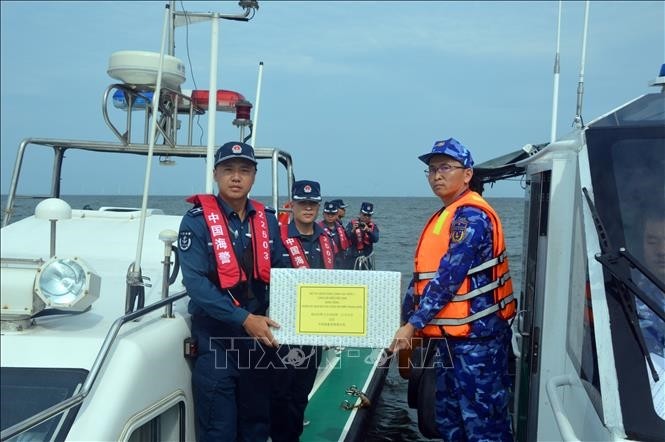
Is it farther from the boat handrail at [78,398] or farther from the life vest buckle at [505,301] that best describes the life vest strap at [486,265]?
the boat handrail at [78,398]

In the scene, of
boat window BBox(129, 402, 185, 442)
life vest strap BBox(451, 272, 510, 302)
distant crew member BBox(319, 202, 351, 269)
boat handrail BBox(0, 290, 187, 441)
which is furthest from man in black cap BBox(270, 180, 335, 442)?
distant crew member BBox(319, 202, 351, 269)

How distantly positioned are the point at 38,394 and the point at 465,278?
1769 mm

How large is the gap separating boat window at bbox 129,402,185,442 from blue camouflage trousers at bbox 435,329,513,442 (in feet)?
3.88

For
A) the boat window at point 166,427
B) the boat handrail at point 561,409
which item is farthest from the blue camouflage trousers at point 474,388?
the boat window at point 166,427

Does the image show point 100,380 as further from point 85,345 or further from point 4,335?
point 4,335

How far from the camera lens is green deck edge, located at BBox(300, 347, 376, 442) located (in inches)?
166

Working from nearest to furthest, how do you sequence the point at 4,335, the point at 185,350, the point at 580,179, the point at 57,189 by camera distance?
1. the point at 4,335
2. the point at 580,179
3. the point at 185,350
4. the point at 57,189

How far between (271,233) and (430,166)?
0.84 m

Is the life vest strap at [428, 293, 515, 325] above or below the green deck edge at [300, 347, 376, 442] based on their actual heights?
above

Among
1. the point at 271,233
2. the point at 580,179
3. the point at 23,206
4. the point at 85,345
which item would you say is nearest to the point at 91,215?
the point at 23,206

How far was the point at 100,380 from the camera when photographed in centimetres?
218

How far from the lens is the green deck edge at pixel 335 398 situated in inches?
166

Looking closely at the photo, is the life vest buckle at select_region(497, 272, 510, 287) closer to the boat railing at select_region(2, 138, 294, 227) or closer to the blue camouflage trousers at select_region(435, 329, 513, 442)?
the blue camouflage trousers at select_region(435, 329, 513, 442)

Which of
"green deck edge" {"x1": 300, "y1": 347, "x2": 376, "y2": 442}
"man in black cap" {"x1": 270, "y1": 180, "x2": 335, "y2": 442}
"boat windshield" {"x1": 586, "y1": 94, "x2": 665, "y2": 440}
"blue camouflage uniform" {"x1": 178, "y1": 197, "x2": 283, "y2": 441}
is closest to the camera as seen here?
"boat windshield" {"x1": 586, "y1": 94, "x2": 665, "y2": 440}
